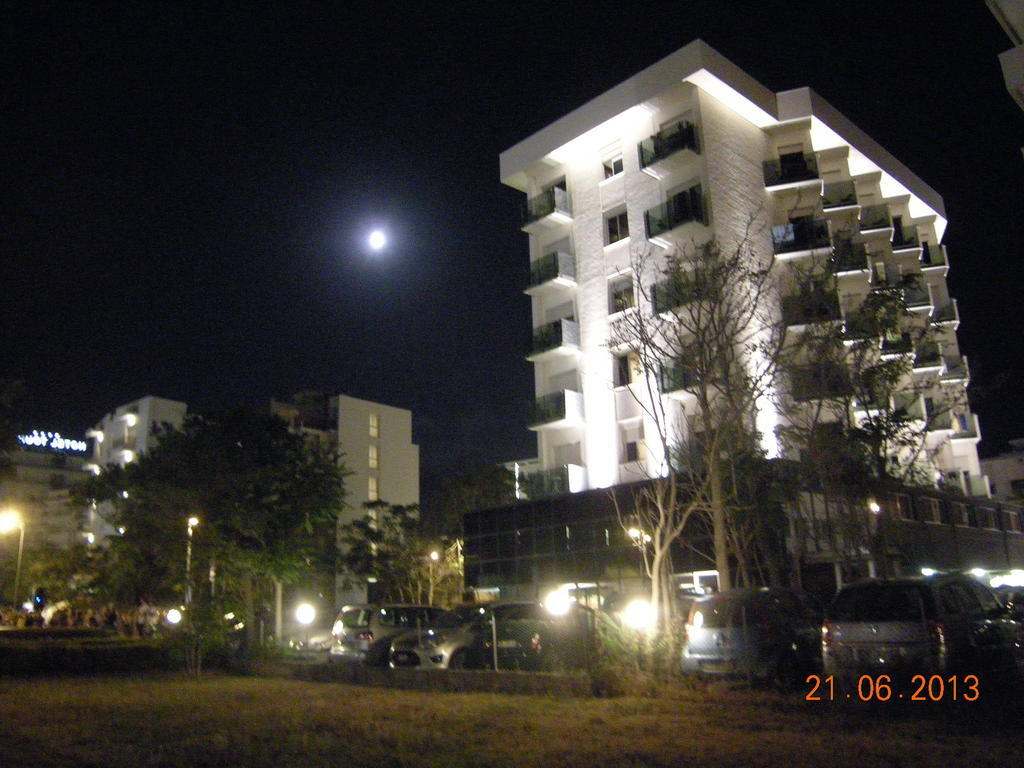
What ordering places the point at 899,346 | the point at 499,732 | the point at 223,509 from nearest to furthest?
the point at 499,732, the point at 899,346, the point at 223,509

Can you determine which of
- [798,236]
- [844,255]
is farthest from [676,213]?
[844,255]

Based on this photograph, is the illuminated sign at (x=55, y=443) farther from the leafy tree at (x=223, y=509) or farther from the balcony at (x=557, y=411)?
the balcony at (x=557, y=411)

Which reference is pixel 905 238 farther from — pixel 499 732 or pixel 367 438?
pixel 499 732

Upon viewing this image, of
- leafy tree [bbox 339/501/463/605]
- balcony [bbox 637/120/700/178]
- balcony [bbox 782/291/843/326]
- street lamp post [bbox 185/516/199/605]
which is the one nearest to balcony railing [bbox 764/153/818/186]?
balcony [bbox 637/120/700/178]

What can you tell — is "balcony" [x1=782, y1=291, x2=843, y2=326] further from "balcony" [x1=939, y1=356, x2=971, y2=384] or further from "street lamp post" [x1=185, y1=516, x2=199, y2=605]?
"balcony" [x1=939, y1=356, x2=971, y2=384]

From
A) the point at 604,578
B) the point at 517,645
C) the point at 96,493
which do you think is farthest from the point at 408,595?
the point at 517,645

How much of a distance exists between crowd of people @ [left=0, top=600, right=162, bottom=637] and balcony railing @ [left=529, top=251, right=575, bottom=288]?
20.9m

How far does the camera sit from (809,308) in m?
18.3

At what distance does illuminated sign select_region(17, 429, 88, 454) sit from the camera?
9675 centimetres

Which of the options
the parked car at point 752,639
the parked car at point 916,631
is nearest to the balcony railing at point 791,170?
the parked car at point 752,639

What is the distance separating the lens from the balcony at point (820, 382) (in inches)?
736

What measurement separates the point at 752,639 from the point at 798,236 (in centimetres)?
2557

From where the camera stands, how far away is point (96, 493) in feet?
107

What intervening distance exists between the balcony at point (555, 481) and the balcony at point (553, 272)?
8.44 metres
